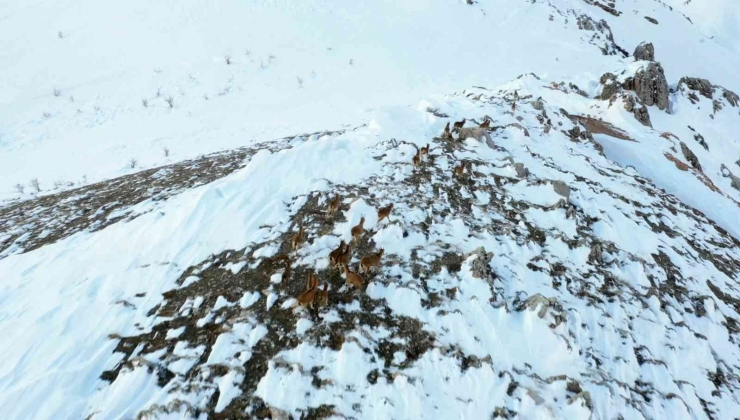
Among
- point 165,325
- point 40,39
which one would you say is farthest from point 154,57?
point 165,325

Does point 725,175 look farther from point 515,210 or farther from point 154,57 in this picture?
point 154,57

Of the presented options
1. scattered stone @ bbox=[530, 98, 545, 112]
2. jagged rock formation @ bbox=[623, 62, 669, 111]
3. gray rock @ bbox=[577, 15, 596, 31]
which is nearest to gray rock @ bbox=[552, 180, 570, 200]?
scattered stone @ bbox=[530, 98, 545, 112]

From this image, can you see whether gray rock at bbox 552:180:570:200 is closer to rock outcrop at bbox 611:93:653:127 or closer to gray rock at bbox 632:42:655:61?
rock outcrop at bbox 611:93:653:127

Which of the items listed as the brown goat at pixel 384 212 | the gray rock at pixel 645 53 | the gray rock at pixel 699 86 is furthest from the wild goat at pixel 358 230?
the gray rock at pixel 645 53

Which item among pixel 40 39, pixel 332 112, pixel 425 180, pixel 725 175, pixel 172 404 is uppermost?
pixel 172 404

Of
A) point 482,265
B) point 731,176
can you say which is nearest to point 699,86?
point 731,176

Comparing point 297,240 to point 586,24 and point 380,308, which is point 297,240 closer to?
point 380,308

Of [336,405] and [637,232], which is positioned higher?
[336,405]
